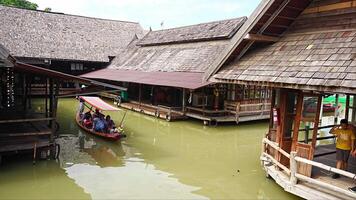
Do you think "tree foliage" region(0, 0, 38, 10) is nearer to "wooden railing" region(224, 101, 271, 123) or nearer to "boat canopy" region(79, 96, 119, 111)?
"boat canopy" region(79, 96, 119, 111)

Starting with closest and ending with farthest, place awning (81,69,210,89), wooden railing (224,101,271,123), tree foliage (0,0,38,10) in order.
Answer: awning (81,69,210,89)
wooden railing (224,101,271,123)
tree foliage (0,0,38,10)

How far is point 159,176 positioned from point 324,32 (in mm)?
5977

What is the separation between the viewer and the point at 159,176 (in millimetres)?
9883

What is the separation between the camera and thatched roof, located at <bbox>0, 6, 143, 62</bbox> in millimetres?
27531

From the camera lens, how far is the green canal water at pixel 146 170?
8.62 meters

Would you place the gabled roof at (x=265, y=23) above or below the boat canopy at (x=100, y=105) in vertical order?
above

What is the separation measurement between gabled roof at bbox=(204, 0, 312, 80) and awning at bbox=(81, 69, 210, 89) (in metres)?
6.30

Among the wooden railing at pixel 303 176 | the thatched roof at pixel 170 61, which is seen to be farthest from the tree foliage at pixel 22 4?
the wooden railing at pixel 303 176

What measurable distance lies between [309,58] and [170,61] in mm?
16206

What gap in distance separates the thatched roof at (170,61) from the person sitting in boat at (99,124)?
5.06 meters

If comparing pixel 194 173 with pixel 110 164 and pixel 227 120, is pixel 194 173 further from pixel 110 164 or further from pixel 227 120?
pixel 227 120

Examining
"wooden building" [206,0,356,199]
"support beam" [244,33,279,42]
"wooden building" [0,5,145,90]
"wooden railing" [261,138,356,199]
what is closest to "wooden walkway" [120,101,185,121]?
"wooden building" [0,5,145,90]

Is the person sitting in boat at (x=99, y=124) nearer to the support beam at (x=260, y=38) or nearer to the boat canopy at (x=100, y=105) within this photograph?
the boat canopy at (x=100, y=105)

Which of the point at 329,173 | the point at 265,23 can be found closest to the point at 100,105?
the point at 265,23
